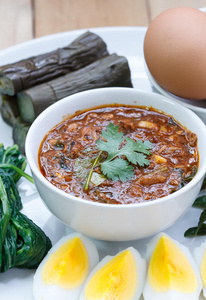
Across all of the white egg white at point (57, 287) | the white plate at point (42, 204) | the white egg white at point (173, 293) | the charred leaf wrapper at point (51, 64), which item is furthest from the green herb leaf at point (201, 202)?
the charred leaf wrapper at point (51, 64)

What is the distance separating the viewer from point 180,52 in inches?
107

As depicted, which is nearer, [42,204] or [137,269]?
[137,269]

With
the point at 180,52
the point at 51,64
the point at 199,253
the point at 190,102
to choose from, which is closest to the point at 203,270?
the point at 199,253

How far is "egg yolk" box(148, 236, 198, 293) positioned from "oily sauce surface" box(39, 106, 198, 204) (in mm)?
235

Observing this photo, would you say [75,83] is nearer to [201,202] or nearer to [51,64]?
[51,64]

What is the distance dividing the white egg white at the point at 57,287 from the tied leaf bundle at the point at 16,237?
8 centimetres

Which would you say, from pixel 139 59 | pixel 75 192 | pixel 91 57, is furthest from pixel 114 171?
pixel 139 59

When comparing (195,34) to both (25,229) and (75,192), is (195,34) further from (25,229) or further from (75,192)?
(25,229)

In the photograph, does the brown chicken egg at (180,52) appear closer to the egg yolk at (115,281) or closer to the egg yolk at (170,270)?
the egg yolk at (170,270)

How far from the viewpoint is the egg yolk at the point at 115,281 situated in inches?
84.6

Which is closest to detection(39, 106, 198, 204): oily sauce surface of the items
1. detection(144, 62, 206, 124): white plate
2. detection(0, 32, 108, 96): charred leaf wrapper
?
detection(144, 62, 206, 124): white plate

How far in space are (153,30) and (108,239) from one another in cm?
118

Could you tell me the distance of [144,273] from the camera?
2248 mm

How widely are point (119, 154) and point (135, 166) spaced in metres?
0.10
